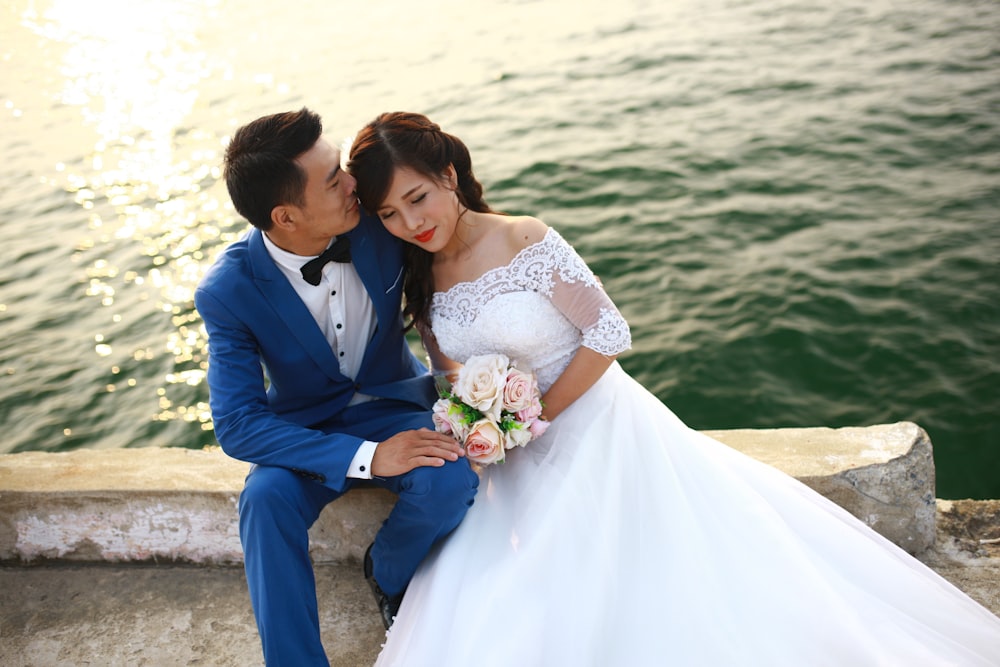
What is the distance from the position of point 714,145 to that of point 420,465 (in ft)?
18.5

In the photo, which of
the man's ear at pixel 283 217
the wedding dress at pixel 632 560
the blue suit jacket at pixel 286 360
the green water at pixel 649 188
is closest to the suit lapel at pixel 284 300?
the blue suit jacket at pixel 286 360

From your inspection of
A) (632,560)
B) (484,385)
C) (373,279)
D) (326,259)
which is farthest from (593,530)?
(326,259)

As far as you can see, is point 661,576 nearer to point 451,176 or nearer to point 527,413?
point 527,413

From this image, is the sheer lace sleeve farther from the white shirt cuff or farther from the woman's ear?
the white shirt cuff

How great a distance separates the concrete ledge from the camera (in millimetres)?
3094

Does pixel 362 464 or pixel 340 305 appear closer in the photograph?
pixel 362 464

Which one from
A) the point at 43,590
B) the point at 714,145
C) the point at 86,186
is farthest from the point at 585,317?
the point at 86,186

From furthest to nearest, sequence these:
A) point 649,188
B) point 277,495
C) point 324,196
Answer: point 649,188 → point 324,196 → point 277,495

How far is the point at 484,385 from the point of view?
2.76 m

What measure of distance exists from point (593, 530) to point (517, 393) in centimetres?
50

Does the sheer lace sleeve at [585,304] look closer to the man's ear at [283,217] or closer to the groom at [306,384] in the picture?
the groom at [306,384]

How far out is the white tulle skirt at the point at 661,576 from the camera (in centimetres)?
228

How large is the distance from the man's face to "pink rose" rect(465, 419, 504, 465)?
0.84 metres

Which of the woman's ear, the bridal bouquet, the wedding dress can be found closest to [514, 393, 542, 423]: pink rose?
the bridal bouquet
